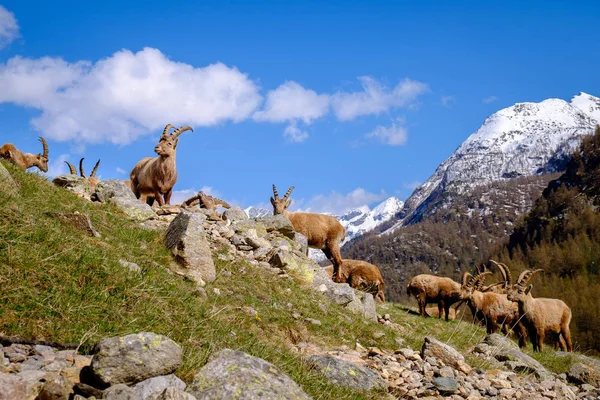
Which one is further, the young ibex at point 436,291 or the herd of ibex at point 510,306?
the young ibex at point 436,291

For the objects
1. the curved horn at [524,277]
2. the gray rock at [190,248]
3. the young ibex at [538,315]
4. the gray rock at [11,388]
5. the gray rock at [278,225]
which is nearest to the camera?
the gray rock at [11,388]

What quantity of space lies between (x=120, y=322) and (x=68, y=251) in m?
1.28

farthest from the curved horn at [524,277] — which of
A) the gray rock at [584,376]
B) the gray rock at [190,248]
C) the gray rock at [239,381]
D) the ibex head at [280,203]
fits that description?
the gray rock at [239,381]

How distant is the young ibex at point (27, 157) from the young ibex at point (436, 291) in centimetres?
1795

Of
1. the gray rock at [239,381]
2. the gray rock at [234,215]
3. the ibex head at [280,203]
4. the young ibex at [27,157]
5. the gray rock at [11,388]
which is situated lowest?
the gray rock at [239,381]

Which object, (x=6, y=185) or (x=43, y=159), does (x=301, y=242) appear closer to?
(x=6, y=185)

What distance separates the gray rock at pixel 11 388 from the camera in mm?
3857

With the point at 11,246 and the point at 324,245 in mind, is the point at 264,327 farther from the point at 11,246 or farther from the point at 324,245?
the point at 324,245

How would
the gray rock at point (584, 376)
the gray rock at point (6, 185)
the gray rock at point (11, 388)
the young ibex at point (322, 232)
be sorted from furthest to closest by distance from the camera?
the young ibex at point (322, 232) < the gray rock at point (584, 376) < the gray rock at point (6, 185) < the gray rock at point (11, 388)

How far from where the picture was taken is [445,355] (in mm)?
9117

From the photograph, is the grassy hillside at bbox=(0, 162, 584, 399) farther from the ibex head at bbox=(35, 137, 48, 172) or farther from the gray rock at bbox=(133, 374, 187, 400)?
the ibex head at bbox=(35, 137, 48, 172)

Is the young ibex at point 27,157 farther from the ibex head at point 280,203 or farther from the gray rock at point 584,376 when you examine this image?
the gray rock at point 584,376

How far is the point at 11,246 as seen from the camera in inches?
226

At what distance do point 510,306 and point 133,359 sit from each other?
20.0 meters
